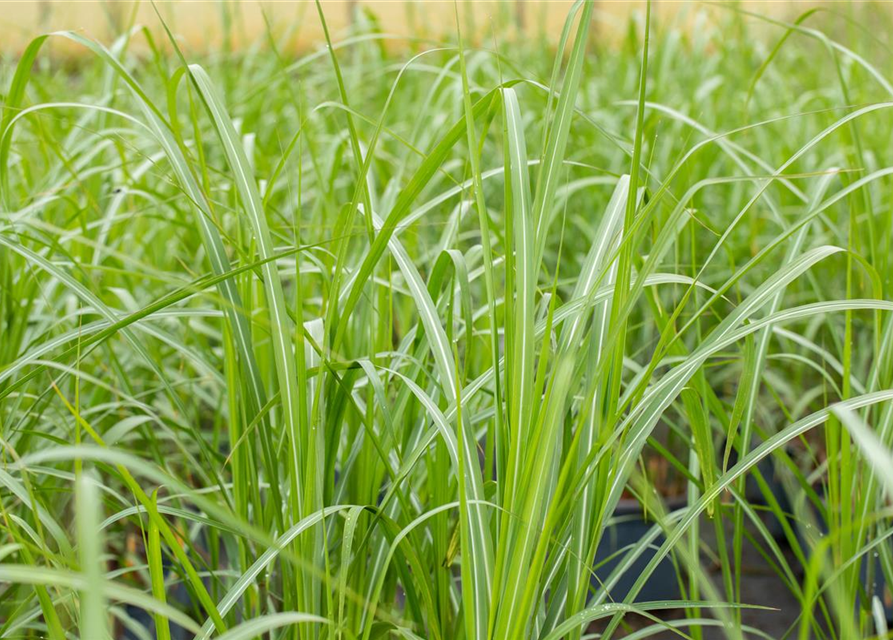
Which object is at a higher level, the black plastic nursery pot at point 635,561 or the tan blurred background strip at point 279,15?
the tan blurred background strip at point 279,15

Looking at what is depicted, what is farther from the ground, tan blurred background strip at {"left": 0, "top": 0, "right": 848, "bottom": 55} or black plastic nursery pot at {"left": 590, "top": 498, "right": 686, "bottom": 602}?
tan blurred background strip at {"left": 0, "top": 0, "right": 848, "bottom": 55}

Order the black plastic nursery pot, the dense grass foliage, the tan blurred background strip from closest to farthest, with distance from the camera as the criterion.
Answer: the dense grass foliage → the black plastic nursery pot → the tan blurred background strip

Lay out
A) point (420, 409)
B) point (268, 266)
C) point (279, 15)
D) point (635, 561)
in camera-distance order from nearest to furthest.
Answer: point (268, 266) → point (420, 409) → point (635, 561) → point (279, 15)

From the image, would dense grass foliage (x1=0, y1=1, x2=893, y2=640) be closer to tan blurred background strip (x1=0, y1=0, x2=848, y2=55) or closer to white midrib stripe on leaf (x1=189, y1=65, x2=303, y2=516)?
white midrib stripe on leaf (x1=189, y1=65, x2=303, y2=516)

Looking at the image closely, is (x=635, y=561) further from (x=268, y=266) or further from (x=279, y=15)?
(x=279, y=15)

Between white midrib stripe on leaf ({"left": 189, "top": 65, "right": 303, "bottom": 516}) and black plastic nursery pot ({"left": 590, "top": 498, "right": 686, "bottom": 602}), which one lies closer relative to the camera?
white midrib stripe on leaf ({"left": 189, "top": 65, "right": 303, "bottom": 516})

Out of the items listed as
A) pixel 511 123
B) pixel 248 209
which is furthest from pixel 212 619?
pixel 511 123

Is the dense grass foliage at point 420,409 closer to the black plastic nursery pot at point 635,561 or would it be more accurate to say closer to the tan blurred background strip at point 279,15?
the black plastic nursery pot at point 635,561

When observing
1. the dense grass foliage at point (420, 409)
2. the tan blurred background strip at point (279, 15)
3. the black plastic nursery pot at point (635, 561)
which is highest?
the tan blurred background strip at point (279, 15)

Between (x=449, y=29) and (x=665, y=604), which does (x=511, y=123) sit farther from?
(x=449, y=29)

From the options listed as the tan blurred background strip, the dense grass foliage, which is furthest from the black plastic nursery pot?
the tan blurred background strip

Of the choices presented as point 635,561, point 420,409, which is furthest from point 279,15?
point 420,409

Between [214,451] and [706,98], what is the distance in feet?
4.34

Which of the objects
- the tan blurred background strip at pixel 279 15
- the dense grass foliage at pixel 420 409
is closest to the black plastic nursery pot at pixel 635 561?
the dense grass foliage at pixel 420 409
